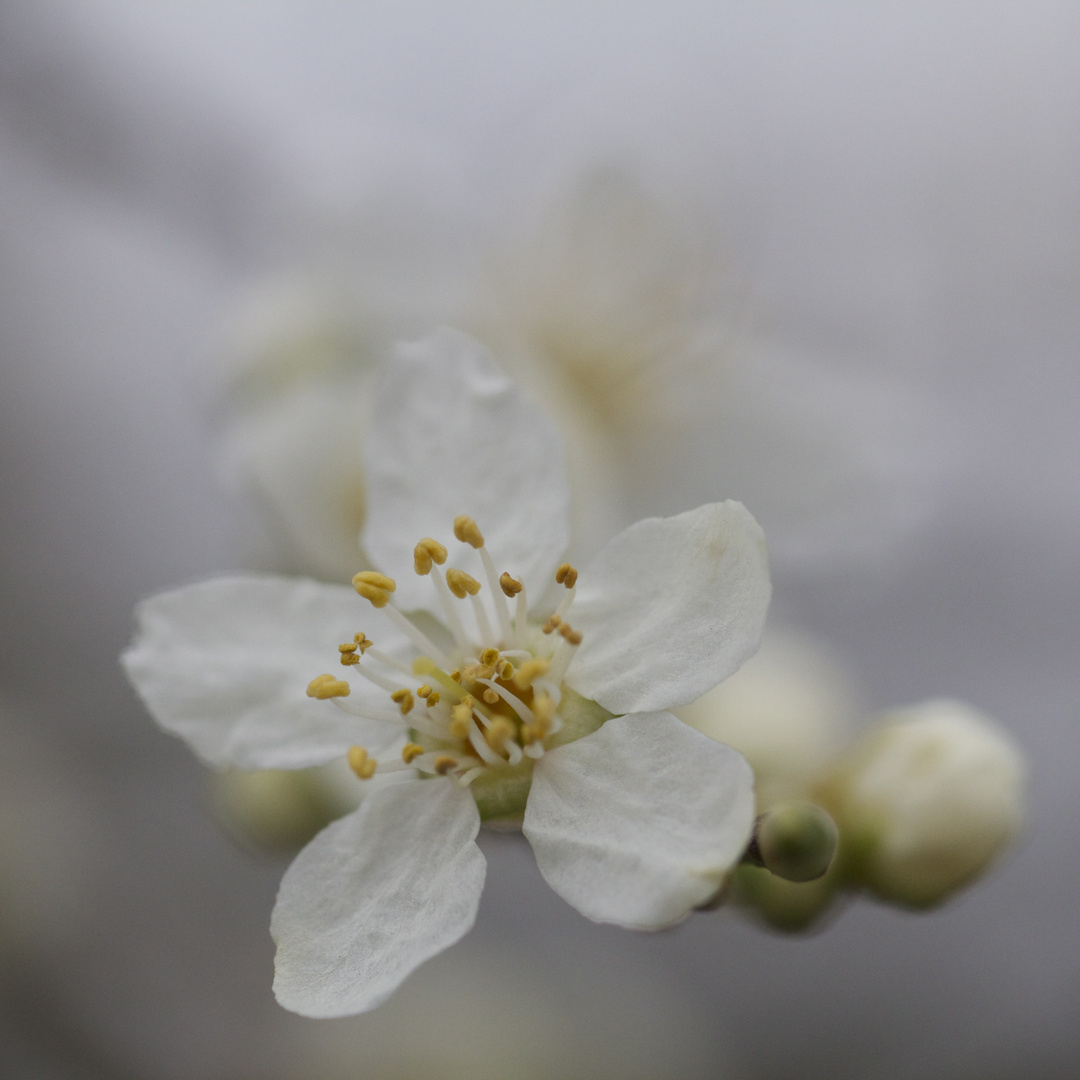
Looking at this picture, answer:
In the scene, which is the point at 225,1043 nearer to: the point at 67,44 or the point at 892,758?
the point at 892,758

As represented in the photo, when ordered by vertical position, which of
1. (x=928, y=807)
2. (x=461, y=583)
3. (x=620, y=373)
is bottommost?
(x=928, y=807)

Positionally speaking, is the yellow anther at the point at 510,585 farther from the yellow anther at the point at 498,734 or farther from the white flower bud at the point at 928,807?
the white flower bud at the point at 928,807

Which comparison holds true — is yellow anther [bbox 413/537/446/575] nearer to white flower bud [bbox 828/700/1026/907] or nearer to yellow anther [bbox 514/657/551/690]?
yellow anther [bbox 514/657/551/690]

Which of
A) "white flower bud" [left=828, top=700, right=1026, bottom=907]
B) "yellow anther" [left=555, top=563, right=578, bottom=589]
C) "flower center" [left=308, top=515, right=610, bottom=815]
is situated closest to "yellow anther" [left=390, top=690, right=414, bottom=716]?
"flower center" [left=308, top=515, right=610, bottom=815]

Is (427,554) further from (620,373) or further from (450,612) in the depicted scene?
(620,373)

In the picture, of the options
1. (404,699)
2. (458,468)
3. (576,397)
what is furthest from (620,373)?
(404,699)

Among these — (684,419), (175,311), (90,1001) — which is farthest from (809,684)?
(175,311)
